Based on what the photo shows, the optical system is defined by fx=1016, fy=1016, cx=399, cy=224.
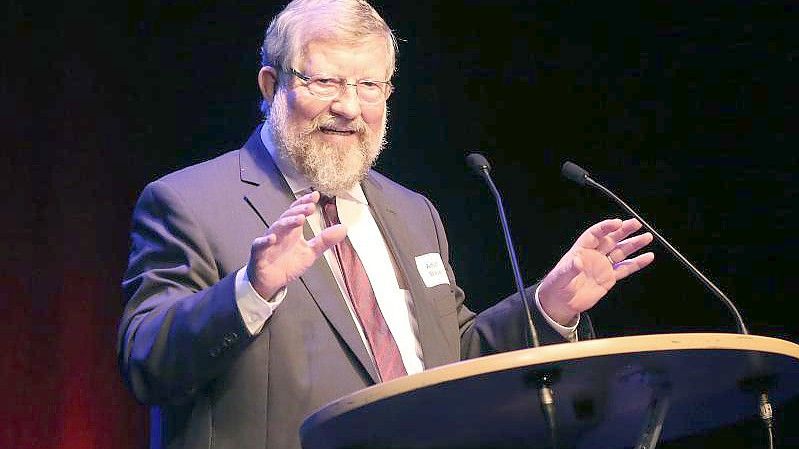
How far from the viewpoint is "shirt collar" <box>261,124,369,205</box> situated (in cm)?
259

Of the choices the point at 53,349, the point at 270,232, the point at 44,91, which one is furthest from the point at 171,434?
the point at 44,91

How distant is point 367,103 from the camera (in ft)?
8.58

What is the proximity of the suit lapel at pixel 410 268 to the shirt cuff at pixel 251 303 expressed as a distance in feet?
1.87

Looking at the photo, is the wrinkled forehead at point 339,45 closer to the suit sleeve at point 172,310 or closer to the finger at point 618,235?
the suit sleeve at point 172,310

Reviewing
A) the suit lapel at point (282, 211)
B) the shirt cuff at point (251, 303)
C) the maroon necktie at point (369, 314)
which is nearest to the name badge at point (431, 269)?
the maroon necktie at point (369, 314)

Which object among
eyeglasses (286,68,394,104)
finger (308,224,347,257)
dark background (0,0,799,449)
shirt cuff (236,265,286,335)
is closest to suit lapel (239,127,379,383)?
eyeglasses (286,68,394,104)

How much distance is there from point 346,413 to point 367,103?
4.34 ft

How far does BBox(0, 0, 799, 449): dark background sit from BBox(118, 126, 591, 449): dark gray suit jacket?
3.58 feet

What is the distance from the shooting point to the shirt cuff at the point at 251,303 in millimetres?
1941

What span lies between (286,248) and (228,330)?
0.68ft

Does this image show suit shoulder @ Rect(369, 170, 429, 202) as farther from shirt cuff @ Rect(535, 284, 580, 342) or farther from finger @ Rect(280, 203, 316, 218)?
finger @ Rect(280, 203, 316, 218)

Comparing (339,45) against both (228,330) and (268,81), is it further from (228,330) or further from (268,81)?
(228,330)

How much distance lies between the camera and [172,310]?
2.06m

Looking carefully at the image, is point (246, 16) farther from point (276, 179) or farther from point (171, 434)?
point (171, 434)
